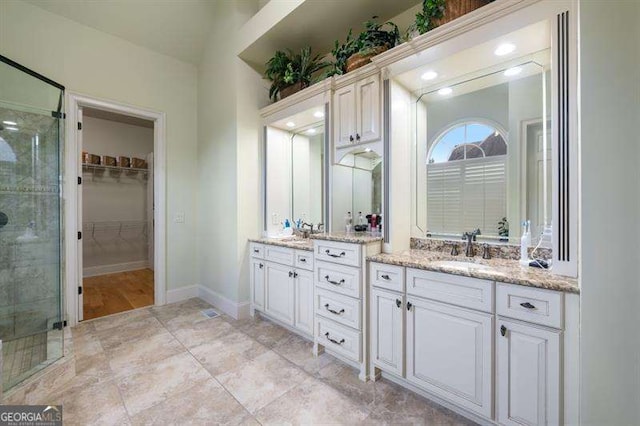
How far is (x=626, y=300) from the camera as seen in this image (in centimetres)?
101

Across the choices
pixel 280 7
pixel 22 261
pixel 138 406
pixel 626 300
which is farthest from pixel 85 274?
pixel 626 300

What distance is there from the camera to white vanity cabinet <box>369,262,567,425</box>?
1.27 meters

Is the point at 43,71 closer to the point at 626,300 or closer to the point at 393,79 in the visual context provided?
the point at 393,79

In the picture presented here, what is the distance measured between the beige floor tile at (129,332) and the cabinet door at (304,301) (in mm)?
1390

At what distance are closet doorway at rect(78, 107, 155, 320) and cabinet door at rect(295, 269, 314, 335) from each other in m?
2.88

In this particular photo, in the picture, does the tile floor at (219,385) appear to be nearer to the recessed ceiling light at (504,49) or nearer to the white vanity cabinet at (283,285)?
the white vanity cabinet at (283,285)

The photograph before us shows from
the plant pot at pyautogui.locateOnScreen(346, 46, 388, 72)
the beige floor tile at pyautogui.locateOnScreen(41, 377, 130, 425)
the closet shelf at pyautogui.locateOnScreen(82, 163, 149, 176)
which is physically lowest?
the beige floor tile at pyautogui.locateOnScreen(41, 377, 130, 425)

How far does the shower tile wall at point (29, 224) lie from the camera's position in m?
2.37

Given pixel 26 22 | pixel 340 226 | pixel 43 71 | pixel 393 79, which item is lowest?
pixel 340 226

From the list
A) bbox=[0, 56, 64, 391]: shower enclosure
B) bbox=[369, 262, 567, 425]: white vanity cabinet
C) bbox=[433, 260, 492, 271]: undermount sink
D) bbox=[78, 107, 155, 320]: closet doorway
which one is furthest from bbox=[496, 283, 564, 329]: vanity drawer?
bbox=[78, 107, 155, 320]: closet doorway

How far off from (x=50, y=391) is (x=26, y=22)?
322cm

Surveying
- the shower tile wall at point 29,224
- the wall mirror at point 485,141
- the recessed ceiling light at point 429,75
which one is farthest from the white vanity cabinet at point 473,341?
the shower tile wall at point 29,224

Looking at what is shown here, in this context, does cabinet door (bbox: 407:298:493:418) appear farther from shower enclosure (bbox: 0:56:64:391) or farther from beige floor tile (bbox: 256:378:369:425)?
shower enclosure (bbox: 0:56:64:391)

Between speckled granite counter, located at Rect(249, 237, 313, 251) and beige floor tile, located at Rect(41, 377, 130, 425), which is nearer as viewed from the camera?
beige floor tile, located at Rect(41, 377, 130, 425)
